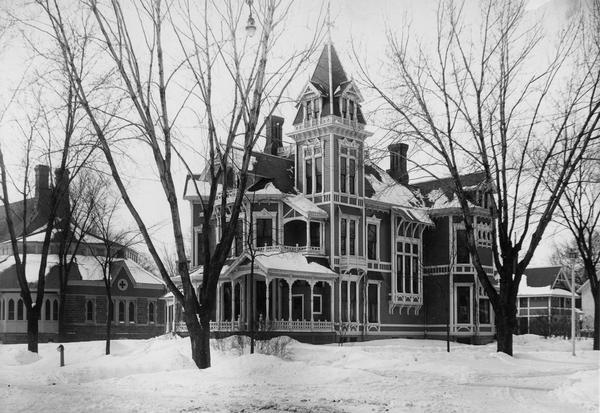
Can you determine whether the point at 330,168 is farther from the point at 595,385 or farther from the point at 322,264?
the point at 595,385

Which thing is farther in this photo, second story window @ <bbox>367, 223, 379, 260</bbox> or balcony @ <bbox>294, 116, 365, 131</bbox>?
second story window @ <bbox>367, 223, 379, 260</bbox>

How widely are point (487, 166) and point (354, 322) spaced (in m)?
15.7

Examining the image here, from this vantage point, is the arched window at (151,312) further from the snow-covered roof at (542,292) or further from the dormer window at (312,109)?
the snow-covered roof at (542,292)

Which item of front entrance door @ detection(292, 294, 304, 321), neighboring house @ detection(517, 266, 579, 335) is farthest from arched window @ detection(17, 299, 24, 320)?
neighboring house @ detection(517, 266, 579, 335)

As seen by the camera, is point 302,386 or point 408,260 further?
point 408,260

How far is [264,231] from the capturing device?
1357 inches

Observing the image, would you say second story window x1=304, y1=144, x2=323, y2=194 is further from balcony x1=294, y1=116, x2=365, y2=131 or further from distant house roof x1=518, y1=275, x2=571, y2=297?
distant house roof x1=518, y1=275, x2=571, y2=297

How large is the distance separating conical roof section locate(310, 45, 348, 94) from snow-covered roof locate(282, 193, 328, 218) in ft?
17.1

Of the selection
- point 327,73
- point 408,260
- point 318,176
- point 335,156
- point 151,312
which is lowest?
point 151,312

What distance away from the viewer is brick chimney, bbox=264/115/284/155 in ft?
130

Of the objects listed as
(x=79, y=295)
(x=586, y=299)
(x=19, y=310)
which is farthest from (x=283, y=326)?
(x=586, y=299)

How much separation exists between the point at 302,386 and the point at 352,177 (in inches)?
894

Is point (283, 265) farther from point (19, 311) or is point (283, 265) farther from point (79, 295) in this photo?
point (19, 311)

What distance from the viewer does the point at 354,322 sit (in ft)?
115
